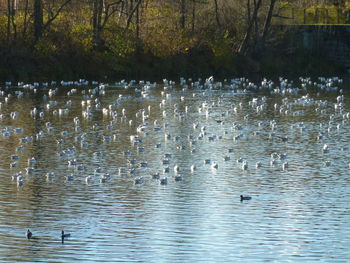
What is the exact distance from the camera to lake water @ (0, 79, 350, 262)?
15508 mm

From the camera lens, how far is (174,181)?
20.8m

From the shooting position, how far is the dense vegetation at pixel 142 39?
153ft

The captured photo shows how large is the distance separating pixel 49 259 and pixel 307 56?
44.1 m

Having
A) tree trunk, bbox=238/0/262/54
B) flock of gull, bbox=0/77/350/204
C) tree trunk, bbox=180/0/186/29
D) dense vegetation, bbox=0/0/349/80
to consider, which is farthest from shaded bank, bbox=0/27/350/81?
flock of gull, bbox=0/77/350/204

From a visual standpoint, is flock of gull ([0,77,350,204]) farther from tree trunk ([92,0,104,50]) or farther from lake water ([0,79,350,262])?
tree trunk ([92,0,104,50])

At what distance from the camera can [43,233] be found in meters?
16.2

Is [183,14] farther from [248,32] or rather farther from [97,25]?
[97,25]

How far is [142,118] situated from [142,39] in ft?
64.7

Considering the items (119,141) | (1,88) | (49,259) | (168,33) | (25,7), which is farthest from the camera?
(168,33)

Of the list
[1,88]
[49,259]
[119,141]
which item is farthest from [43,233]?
[1,88]

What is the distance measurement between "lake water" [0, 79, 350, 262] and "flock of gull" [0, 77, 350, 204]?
2.8 inches

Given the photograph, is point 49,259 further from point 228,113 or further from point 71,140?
point 228,113

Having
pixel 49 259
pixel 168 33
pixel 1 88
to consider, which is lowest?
pixel 49 259

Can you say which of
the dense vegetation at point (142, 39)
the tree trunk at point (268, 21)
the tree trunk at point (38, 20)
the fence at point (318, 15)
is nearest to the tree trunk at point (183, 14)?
the dense vegetation at point (142, 39)
